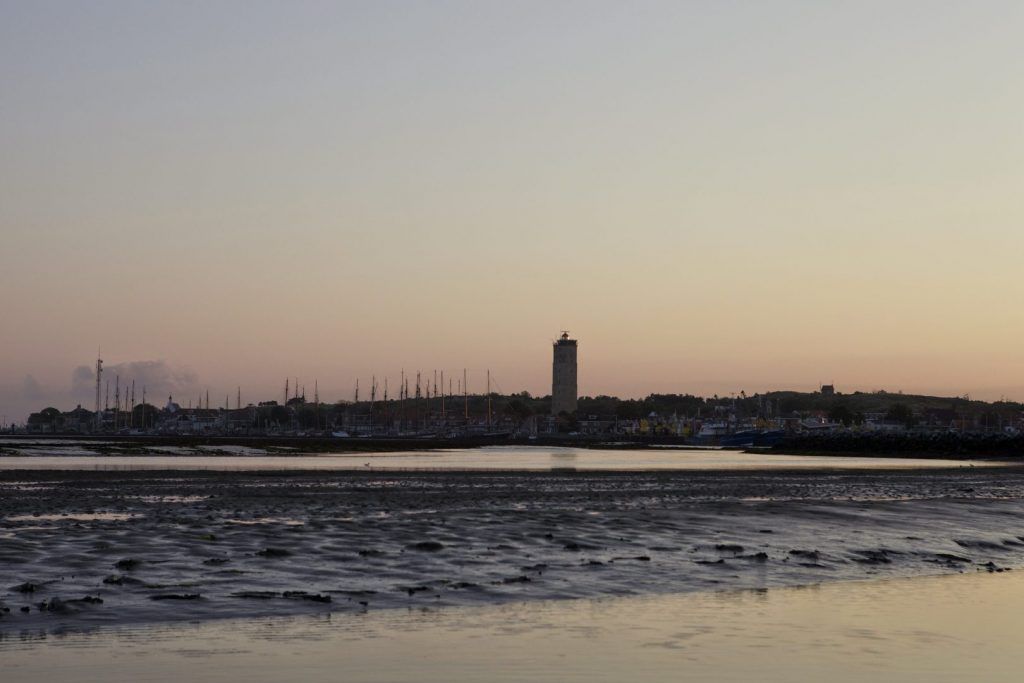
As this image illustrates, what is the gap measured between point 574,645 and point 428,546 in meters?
9.99

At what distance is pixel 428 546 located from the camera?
2362 centimetres

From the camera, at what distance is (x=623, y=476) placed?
63.2 m

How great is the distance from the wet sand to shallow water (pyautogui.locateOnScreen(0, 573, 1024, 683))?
1176 millimetres

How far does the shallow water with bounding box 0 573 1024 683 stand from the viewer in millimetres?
12180

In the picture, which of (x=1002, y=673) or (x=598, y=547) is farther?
(x=598, y=547)

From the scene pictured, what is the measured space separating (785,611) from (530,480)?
40050 millimetres

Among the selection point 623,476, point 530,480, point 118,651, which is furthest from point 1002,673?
point 623,476

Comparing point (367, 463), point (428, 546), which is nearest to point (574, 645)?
point (428, 546)

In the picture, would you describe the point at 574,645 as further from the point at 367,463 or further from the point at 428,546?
the point at 367,463

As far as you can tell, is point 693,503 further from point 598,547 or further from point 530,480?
point 530,480

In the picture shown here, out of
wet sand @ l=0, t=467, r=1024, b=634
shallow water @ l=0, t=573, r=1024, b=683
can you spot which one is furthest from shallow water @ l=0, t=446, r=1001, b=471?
shallow water @ l=0, t=573, r=1024, b=683

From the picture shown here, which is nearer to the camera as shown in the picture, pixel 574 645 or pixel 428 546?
pixel 574 645

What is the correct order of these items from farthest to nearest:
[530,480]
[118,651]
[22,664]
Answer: [530,480], [118,651], [22,664]

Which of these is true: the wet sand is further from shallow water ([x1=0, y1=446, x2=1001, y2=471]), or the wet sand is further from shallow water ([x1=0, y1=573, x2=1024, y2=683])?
shallow water ([x1=0, y1=446, x2=1001, y2=471])
